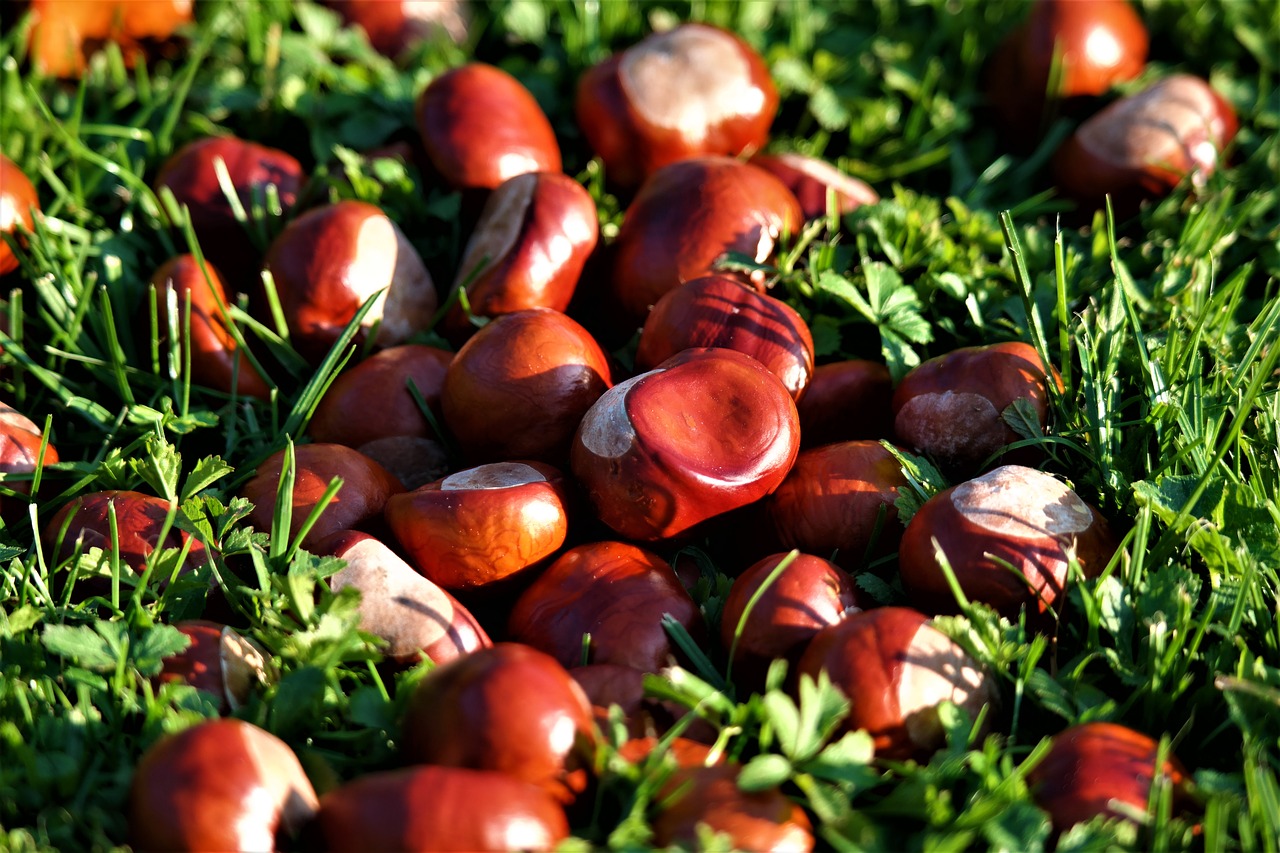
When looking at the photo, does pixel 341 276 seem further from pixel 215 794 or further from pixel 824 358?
pixel 215 794

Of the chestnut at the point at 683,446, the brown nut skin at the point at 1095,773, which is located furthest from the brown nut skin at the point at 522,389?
the brown nut skin at the point at 1095,773

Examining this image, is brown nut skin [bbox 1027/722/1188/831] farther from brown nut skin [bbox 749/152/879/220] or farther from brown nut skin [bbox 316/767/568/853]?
brown nut skin [bbox 749/152/879/220]

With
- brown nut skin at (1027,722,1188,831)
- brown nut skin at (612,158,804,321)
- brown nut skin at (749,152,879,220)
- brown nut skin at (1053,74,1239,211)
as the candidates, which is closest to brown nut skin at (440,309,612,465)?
brown nut skin at (612,158,804,321)

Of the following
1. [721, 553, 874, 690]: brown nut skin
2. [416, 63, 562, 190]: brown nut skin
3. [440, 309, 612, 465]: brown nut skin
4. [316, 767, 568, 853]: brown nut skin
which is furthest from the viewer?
[416, 63, 562, 190]: brown nut skin

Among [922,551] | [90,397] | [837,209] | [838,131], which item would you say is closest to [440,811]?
[922,551]

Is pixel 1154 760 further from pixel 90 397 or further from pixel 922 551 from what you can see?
pixel 90 397
